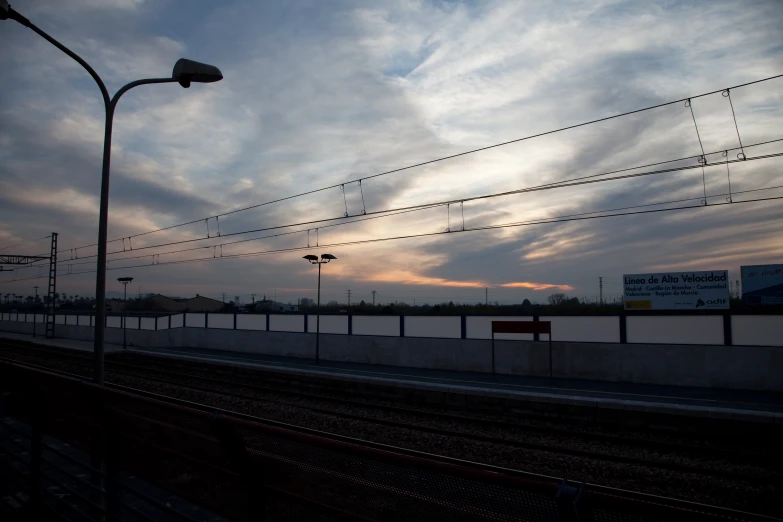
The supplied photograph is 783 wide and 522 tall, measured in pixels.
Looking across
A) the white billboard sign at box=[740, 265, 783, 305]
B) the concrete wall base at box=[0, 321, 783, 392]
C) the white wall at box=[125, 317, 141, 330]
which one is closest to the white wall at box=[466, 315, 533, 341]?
the concrete wall base at box=[0, 321, 783, 392]

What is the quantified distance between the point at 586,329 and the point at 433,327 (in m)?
6.70

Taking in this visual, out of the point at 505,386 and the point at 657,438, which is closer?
the point at 657,438

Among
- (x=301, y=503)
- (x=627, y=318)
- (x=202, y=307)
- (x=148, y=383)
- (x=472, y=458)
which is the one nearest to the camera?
(x=301, y=503)

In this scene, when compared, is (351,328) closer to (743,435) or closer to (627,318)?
(627,318)

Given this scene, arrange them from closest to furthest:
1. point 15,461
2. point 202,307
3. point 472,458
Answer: point 15,461, point 472,458, point 202,307

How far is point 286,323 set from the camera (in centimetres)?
2970

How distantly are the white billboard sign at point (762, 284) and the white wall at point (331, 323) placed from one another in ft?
56.6

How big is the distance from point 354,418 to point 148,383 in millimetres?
11626

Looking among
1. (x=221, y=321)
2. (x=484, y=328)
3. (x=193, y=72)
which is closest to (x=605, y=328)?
(x=484, y=328)

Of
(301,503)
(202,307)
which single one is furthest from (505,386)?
(202,307)

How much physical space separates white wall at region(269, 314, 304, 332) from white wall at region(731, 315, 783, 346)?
2071 centimetres

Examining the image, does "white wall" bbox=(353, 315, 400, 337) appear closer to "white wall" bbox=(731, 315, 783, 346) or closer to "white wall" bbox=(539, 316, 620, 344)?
"white wall" bbox=(539, 316, 620, 344)

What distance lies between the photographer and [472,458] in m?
10.1

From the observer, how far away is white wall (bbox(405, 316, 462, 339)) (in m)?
21.8
